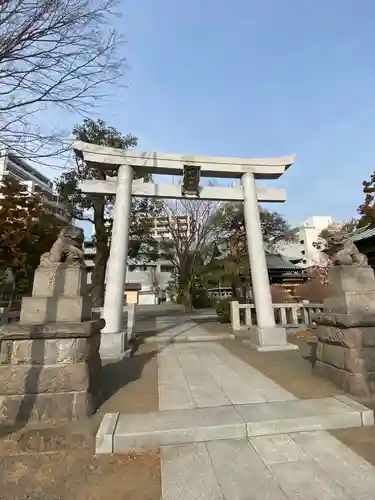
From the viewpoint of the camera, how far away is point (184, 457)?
2697 mm

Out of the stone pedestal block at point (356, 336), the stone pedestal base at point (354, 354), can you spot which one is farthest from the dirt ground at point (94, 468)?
the stone pedestal block at point (356, 336)

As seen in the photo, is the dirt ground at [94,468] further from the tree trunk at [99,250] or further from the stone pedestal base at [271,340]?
the tree trunk at [99,250]

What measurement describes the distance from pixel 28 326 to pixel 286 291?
1696 cm

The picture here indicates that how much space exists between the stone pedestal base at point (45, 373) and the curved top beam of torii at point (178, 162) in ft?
18.2

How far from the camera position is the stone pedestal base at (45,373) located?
3402 mm

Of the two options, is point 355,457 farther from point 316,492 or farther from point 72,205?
point 72,205

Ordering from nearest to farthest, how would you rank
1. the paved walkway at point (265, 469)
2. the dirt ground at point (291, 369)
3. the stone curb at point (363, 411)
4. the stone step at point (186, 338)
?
the paved walkway at point (265, 469), the stone curb at point (363, 411), the dirt ground at point (291, 369), the stone step at point (186, 338)

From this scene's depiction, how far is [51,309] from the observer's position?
3801 millimetres

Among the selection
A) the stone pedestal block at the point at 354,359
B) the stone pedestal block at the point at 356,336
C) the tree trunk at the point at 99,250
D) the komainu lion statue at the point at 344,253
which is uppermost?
the tree trunk at the point at 99,250

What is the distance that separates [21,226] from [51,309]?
30.8ft

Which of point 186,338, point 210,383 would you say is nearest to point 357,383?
point 210,383

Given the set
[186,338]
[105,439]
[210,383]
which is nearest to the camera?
[105,439]

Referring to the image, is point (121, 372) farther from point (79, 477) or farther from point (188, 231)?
point (188, 231)

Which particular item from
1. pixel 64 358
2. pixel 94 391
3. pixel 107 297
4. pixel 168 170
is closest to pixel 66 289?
pixel 64 358
